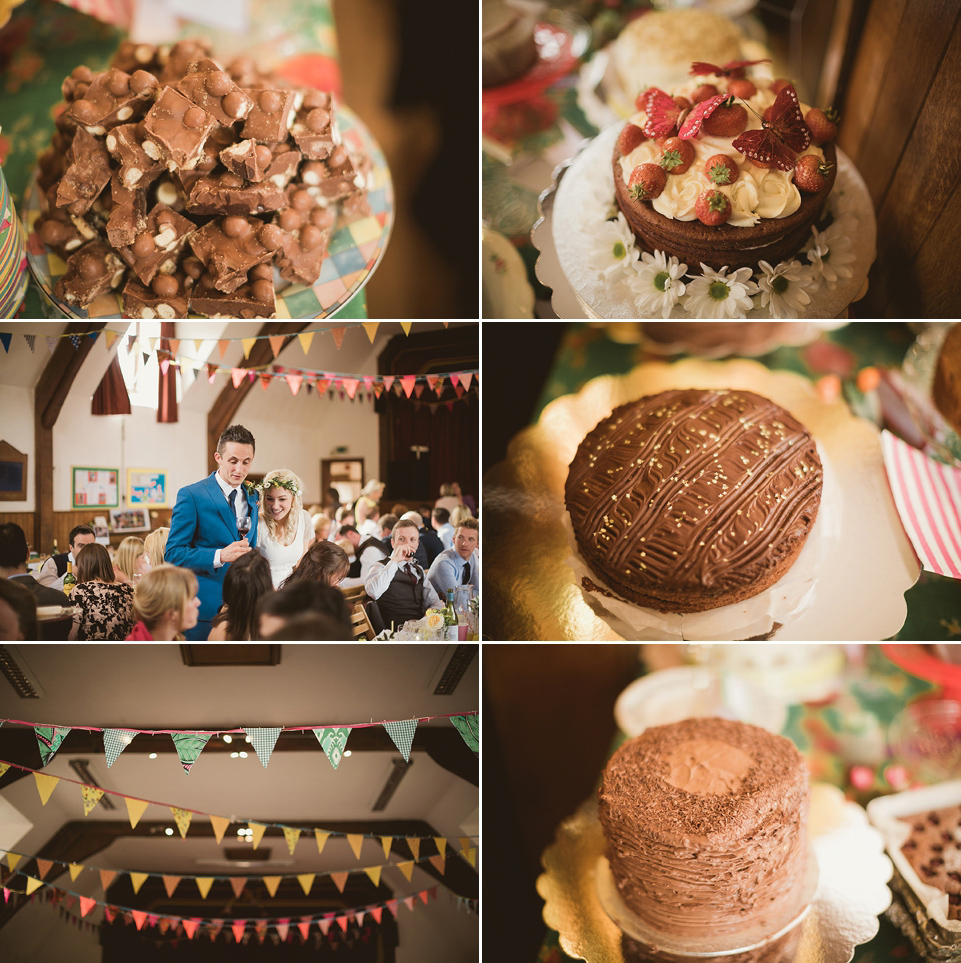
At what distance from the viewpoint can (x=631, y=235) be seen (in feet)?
5.92

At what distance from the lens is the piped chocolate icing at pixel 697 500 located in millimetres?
1534

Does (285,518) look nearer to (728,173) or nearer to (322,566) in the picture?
(322,566)

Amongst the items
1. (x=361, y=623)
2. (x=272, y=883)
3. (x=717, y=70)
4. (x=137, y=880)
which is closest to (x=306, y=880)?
(x=272, y=883)

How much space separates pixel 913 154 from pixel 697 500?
1.18m

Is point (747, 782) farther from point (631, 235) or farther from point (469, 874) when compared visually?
point (631, 235)

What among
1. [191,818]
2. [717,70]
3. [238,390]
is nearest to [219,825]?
[191,818]

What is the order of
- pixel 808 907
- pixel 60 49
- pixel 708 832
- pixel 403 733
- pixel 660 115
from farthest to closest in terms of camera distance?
pixel 60 49 → pixel 403 733 → pixel 660 115 → pixel 808 907 → pixel 708 832

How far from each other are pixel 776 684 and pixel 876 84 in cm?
170

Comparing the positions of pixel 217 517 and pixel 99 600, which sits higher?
pixel 217 517

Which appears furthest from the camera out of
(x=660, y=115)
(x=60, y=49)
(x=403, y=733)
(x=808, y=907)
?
(x=60, y=49)

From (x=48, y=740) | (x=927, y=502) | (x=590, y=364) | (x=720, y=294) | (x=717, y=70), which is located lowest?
(x=48, y=740)

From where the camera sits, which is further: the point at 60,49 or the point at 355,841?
the point at 60,49

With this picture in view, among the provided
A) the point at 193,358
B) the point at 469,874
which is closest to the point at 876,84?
the point at 193,358

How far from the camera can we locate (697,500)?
1.54 metres
